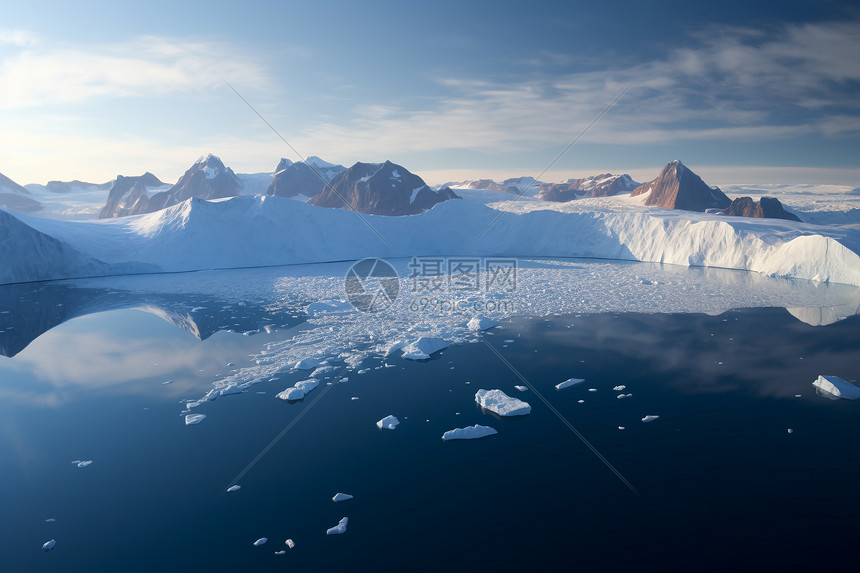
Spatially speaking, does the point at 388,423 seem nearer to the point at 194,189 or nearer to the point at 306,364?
the point at 306,364

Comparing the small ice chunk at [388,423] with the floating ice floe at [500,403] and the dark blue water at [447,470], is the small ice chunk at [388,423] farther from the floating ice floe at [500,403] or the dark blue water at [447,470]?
the floating ice floe at [500,403]

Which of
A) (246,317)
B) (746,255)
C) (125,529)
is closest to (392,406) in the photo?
(125,529)

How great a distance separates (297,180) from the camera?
3029 inches

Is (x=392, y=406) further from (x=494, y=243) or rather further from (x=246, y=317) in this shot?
(x=494, y=243)

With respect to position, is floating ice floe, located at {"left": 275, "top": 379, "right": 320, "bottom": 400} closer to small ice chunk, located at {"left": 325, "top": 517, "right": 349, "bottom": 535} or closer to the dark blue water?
the dark blue water

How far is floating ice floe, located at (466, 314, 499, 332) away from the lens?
12648 mm

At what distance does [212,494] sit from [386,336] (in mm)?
6707

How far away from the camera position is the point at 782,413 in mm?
7363

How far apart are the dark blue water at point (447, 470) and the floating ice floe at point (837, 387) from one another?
0.81ft

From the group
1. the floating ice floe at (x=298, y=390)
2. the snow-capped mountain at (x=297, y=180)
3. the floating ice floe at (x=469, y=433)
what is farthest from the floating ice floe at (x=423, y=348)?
the snow-capped mountain at (x=297, y=180)

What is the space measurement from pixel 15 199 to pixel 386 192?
68.4 m

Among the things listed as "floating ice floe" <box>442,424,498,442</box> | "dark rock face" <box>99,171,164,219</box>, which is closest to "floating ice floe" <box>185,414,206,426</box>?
"floating ice floe" <box>442,424,498,442</box>

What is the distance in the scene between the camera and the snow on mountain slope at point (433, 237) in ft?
78.8

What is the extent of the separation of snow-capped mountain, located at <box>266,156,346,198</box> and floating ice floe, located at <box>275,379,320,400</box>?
70373 millimetres
